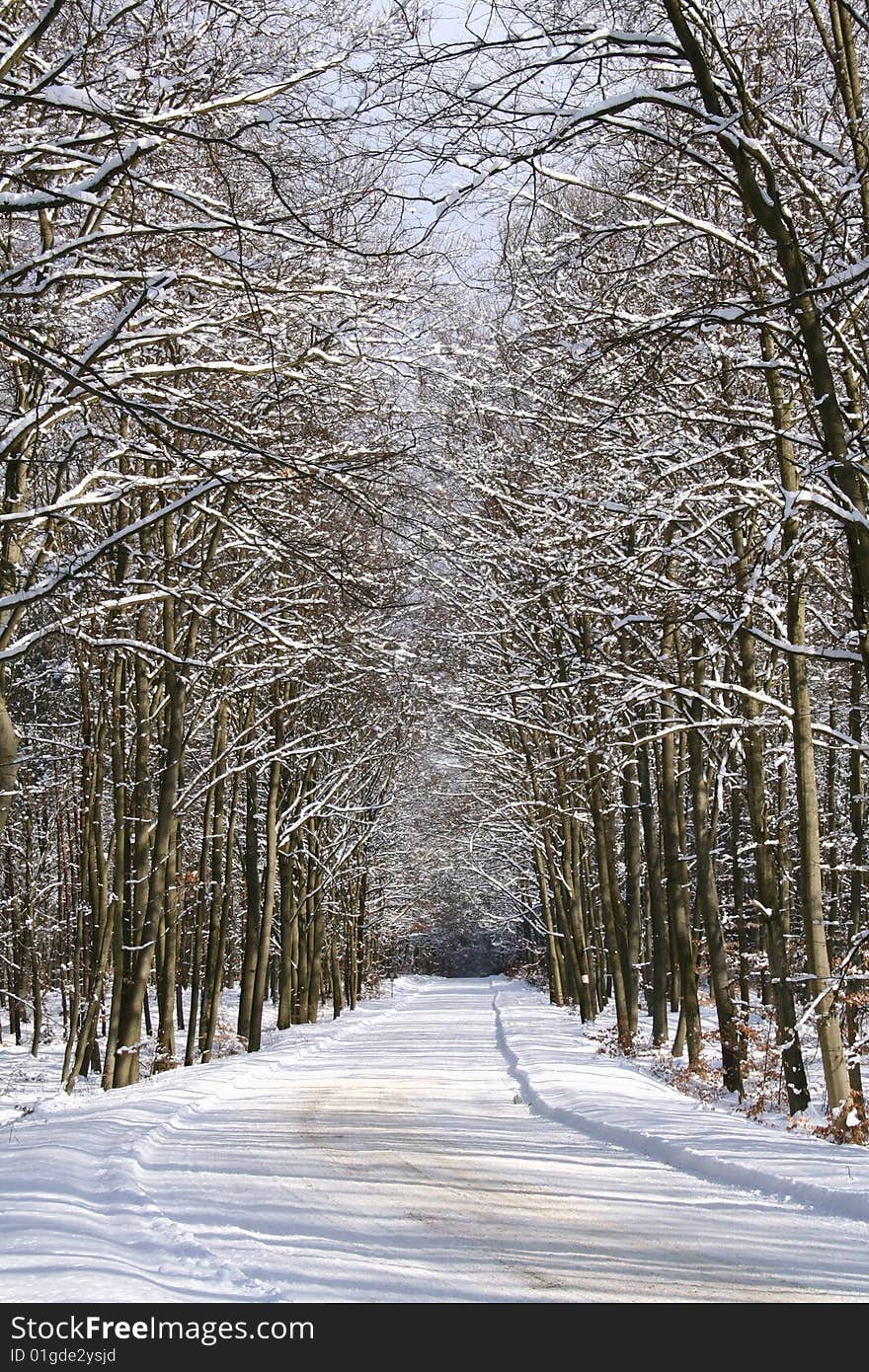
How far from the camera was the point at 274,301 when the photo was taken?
396 inches

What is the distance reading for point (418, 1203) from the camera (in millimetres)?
7371

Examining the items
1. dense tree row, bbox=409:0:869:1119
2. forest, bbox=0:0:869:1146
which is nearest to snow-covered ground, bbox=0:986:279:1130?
forest, bbox=0:0:869:1146

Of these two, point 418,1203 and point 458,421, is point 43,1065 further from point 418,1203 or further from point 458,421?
point 418,1203

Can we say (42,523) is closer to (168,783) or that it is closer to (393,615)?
(168,783)

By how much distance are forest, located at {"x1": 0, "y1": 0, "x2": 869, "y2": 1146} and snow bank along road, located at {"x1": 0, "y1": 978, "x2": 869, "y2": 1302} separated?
1998 millimetres

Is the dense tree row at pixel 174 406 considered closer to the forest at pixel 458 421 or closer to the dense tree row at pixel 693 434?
the forest at pixel 458 421

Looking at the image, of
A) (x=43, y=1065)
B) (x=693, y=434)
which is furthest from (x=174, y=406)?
(x=43, y=1065)

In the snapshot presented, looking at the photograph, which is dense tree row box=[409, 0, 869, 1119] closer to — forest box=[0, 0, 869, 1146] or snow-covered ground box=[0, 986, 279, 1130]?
forest box=[0, 0, 869, 1146]

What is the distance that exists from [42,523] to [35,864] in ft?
80.4

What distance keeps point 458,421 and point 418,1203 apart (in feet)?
39.8

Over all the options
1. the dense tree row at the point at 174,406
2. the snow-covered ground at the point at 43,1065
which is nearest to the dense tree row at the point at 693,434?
the dense tree row at the point at 174,406

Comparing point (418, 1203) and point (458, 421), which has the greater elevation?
point (458, 421)

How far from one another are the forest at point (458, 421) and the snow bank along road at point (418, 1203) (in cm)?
200

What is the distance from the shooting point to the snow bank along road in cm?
525
